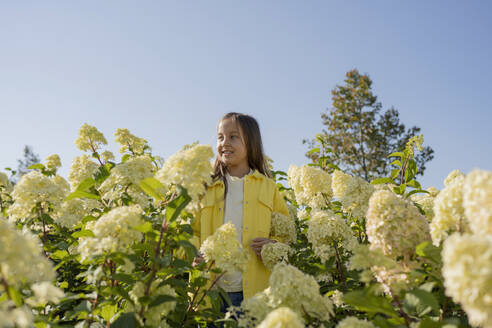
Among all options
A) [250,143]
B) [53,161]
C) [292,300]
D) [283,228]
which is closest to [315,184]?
[283,228]

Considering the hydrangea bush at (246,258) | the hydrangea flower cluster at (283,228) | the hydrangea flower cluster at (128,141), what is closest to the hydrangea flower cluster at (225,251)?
the hydrangea bush at (246,258)

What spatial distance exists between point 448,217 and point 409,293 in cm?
39

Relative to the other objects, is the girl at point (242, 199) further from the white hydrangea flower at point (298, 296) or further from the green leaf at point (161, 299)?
the white hydrangea flower at point (298, 296)

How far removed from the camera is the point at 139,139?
4.30 metres

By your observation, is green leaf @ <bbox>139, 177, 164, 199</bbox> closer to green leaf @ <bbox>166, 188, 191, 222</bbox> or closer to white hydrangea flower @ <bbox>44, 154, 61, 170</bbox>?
green leaf @ <bbox>166, 188, 191, 222</bbox>

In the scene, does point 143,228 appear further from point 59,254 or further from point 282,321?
point 59,254

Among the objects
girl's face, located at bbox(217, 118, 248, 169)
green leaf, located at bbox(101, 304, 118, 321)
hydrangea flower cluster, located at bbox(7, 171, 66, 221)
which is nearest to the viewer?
green leaf, located at bbox(101, 304, 118, 321)

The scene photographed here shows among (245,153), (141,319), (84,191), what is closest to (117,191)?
(84,191)

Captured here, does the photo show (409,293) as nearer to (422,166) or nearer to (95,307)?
(95,307)

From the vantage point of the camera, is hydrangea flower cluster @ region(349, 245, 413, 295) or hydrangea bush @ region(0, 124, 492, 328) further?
hydrangea flower cluster @ region(349, 245, 413, 295)

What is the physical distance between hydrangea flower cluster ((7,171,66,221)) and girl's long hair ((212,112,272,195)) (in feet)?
5.48

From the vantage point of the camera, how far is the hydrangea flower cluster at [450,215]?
5.33 feet

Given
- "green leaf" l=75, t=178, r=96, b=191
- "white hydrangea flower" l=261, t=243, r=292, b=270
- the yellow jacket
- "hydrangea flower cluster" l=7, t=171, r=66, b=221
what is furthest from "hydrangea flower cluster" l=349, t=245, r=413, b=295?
"hydrangea flower cluster" l=7, t=171, r=66, b=221

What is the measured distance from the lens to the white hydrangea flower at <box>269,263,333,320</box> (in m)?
1.75
